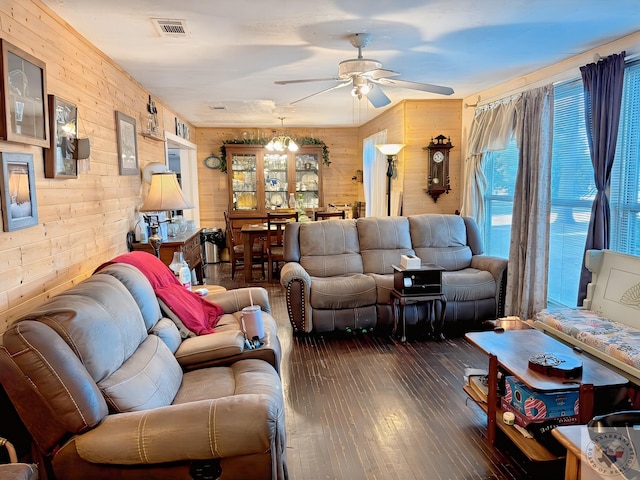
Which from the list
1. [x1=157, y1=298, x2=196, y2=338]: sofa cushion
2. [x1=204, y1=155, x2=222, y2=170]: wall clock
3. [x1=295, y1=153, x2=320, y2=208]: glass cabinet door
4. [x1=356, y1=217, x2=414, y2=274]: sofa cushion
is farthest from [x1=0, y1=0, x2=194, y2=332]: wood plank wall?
[x1=295, y1=153, x2=320, y2=208]: glass cabinet door

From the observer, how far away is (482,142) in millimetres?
5117

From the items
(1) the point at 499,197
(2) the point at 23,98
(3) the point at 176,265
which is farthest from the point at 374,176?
(2) the point at 23,98

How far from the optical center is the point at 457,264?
15.2 ft

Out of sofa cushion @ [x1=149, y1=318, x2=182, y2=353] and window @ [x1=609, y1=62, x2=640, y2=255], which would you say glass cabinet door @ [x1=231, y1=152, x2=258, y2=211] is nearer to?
sofa cushion @ [x1=149, y1=318, x2=182, y2=353]

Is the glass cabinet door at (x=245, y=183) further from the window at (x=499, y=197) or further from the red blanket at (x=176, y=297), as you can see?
the red blanket at (x=176, y=297)

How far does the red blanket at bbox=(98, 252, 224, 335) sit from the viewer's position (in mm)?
2609

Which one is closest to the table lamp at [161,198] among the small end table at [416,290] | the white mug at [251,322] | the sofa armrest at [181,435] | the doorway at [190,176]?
the white mug at [251,322]

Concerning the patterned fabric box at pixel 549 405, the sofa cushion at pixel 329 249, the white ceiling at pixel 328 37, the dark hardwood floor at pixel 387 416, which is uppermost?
the white ceiling at pixel 328 37

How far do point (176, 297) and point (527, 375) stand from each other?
1.99 meters

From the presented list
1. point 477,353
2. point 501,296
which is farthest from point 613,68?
point 477,353

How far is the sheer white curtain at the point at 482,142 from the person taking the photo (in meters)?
4.62

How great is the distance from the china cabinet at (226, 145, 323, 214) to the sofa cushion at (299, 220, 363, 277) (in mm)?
3356

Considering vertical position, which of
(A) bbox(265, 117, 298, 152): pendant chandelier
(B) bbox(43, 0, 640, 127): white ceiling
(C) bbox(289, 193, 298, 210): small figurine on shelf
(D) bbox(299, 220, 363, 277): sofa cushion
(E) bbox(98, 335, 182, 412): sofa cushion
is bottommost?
(E) bbox(98, 335, 182, 412): sofa cushion

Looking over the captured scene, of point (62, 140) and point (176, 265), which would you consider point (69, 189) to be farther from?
point (176, 265)
